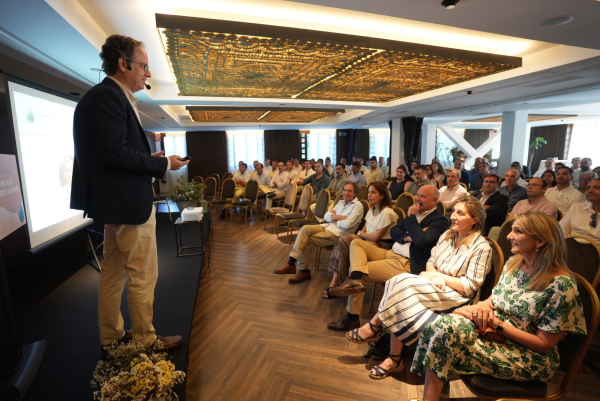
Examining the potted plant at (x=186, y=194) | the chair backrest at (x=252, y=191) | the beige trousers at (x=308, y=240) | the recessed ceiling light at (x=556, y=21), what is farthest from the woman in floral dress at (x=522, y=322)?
the chair backrest at (x=252, y=191)

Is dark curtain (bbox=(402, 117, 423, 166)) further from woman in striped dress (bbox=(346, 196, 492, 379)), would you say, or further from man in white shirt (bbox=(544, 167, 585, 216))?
woman in striped dress (bbox=(346, 196, 492, 379))

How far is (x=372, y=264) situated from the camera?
2.81m

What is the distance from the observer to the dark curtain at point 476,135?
2008cm

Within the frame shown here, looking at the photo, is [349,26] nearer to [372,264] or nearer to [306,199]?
[306,199]

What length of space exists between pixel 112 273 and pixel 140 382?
1.95 ft

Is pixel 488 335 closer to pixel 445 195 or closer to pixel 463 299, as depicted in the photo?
pixel 463 299

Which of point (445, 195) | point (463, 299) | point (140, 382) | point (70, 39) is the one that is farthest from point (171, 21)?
point (445, 195)

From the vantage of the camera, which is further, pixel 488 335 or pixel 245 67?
pixel 245 67

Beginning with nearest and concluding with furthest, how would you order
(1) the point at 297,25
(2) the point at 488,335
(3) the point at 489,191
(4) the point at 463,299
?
1. (2) the point at 488,335
2. (4) the point at 463,299
3. (1) the point at 297,25
4. (3) the point at 489,191

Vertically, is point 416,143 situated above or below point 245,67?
below

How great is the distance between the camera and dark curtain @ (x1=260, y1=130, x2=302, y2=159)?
51.3 feet

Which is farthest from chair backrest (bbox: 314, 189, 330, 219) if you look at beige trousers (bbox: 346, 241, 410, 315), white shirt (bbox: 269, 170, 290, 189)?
white shirt (bbox: 269, 170, 290, 189)

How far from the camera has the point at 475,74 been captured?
5191 millimetres

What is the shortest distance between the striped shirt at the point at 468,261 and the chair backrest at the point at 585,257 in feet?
1.96
